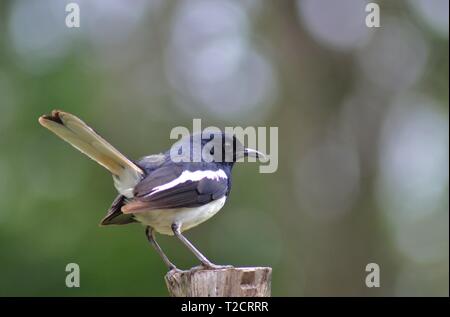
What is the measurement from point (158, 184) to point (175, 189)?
0.43 feet

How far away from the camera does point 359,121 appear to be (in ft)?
43.1

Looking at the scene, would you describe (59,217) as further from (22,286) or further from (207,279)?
(207,279)

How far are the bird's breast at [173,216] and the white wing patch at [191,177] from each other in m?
0.17

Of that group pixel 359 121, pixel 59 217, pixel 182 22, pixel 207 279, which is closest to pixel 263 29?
pixel 182 22

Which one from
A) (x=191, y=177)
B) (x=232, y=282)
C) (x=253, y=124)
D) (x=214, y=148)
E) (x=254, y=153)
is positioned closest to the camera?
(x=232, y=282)

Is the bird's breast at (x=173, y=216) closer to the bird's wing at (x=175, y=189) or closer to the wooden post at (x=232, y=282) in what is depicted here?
the bird's wing at (x=175, y=189)

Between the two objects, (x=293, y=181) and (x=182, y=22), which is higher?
(x=182, y=22)

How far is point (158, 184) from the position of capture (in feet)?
18.6

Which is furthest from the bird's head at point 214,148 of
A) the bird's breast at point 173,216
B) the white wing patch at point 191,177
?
the bird's breast at point 173,216

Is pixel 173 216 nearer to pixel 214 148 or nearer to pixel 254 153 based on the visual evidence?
pixel 214 148

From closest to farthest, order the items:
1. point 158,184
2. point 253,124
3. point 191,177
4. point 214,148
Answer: point 158,184
point 191,177
point 214,148
point 253,124

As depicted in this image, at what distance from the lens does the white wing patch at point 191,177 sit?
5652 millimetres

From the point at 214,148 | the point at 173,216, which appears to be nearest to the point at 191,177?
the point at 173,216

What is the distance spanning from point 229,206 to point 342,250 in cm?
195
